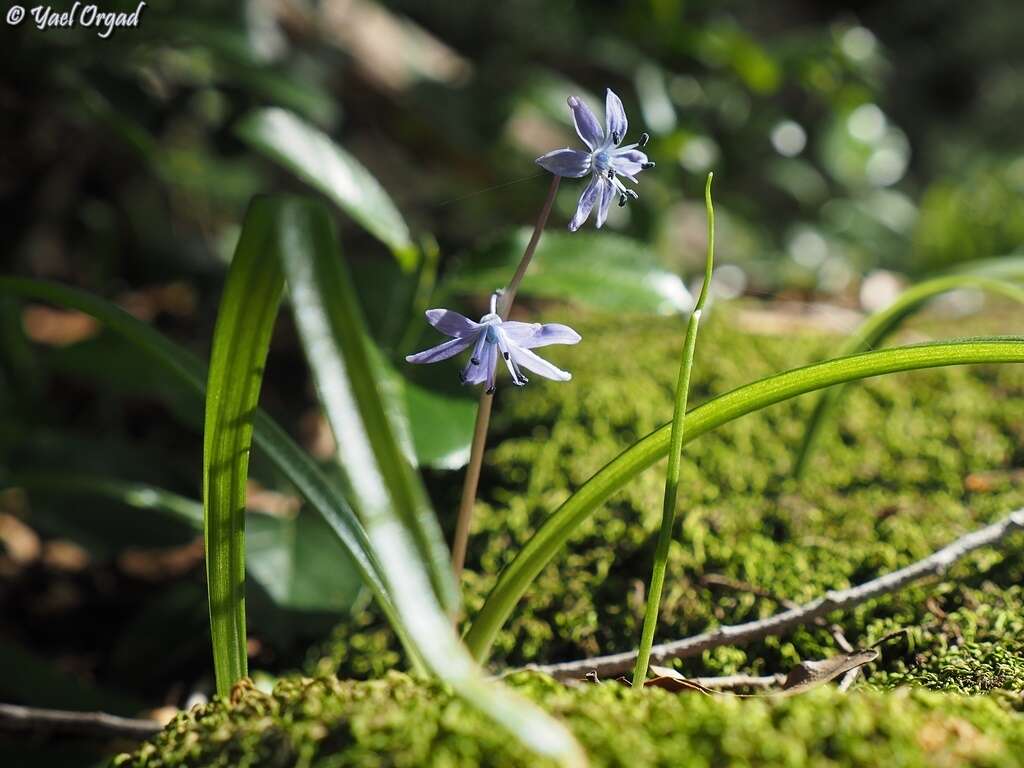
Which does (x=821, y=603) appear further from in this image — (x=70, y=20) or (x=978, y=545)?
(x=70, y=20)

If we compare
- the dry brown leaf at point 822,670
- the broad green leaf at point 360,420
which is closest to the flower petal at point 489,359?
the broad green leaf at point 360,420

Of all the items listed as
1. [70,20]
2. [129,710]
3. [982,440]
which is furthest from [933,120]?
[129,710]

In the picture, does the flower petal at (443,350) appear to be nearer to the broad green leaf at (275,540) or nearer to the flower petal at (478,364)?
the flower petal at (478,364)

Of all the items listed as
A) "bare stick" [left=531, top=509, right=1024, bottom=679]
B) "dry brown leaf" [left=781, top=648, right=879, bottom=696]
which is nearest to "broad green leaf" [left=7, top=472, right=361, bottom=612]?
"bare stick" [left=531, top=509, right=1024, bottom=679]

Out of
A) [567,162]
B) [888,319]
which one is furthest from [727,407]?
[888,319]

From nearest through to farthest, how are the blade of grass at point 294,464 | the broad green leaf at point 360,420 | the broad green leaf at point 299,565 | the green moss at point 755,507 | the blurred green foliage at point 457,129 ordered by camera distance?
the broad green leaf at point 360,420
the blade of grass at point 294,464
the green moss at point 755,507
the broad green leaf at point 299,565
the blurred green foliage at point 457,129

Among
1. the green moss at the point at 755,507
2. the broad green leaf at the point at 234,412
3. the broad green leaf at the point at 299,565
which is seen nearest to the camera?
the broad green leaf at the point at 234,412
